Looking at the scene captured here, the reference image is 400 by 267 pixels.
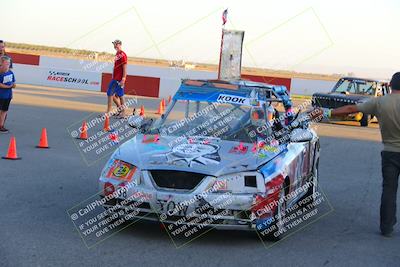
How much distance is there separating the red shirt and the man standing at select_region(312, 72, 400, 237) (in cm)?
1077

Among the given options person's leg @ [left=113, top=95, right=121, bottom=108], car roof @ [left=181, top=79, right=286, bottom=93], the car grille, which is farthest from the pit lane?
person's leg @ [left=113, top=95, right=121, bottom=108]

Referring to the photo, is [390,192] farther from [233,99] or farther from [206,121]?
[206,121]

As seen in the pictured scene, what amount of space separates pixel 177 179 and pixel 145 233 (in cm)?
72

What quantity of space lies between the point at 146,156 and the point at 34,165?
4204 mm

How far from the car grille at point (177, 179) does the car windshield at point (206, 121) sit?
1.09 m

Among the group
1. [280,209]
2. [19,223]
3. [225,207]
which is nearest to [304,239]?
[280,209]

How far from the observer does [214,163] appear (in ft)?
21.6

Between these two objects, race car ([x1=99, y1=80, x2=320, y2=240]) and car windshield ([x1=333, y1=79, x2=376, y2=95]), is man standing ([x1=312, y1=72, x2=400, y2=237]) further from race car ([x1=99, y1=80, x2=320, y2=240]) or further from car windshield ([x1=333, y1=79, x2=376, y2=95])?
car windshield ([x1=333, y1=79, x2=376, y2=95])

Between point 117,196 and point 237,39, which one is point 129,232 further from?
point 237,39

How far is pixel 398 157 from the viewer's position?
7383 mm

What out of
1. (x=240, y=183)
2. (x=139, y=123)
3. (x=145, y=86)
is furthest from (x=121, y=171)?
(x=145, y=86)

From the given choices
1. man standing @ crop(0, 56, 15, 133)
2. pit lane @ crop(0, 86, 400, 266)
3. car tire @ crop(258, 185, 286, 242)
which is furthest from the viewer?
man standing @ crop(0, 56, 15, 133)

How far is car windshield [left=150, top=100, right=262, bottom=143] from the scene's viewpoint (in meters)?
7.58

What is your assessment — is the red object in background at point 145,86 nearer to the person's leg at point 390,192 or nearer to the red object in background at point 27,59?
the red object in background at point 27,59
